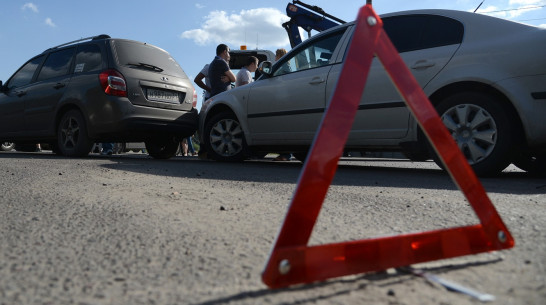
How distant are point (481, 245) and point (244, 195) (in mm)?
1757

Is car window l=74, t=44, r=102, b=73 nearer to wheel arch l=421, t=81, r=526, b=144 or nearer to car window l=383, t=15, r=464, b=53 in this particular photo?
car window l=383, t=15, r=464, b=53

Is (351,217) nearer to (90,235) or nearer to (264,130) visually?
(90,235)

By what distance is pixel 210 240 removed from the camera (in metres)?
1.78

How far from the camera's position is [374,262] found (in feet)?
4.38

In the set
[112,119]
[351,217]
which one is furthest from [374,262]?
[112,119]

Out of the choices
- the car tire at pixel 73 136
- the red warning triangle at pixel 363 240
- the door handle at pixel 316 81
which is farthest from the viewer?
the car tire at pixel 73 136

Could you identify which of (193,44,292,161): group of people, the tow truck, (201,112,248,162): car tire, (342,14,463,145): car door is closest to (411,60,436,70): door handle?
(342,14,463,145): car door

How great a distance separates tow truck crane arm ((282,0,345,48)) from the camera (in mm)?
12484

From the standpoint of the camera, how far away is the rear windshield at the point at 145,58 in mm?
6266

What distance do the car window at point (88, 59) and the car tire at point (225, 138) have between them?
1807 mm

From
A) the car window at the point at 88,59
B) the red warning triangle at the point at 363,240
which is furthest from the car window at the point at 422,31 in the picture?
the car window at the point at 88,59

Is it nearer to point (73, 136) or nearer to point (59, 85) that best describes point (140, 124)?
point (73, 136)

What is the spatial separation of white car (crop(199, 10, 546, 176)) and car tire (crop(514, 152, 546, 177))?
0.04 ft

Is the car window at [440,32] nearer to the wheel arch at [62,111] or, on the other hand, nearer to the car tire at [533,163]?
the car tire at [533,163]
